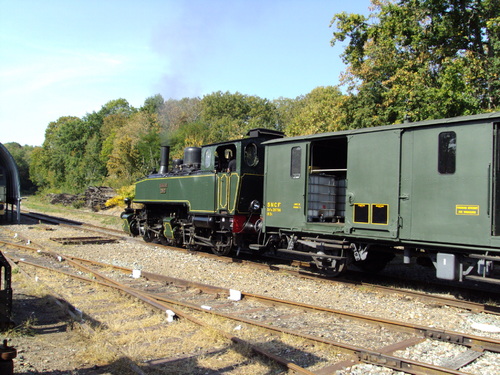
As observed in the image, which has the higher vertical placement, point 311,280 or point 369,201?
point 369,201

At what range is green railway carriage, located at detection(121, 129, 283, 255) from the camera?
36.7 ft

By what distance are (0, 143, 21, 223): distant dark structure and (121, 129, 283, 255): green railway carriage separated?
32.6 feet

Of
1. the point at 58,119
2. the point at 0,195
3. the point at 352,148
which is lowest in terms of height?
the point at 0,195

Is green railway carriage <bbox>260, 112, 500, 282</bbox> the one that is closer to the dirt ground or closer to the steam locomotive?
the steam locomotive

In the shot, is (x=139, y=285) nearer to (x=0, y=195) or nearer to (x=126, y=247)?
(x=126, y=247)

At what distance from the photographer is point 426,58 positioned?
15555mm

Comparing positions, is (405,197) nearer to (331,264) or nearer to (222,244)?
(331,264)

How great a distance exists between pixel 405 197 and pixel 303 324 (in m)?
2.99

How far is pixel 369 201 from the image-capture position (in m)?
7.98

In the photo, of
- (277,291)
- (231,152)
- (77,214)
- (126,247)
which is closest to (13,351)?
(277,291)

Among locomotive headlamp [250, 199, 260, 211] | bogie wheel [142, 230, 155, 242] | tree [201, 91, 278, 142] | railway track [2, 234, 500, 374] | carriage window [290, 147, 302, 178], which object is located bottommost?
railway track [2, 234, 500, 374]

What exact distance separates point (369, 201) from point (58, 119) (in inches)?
3259

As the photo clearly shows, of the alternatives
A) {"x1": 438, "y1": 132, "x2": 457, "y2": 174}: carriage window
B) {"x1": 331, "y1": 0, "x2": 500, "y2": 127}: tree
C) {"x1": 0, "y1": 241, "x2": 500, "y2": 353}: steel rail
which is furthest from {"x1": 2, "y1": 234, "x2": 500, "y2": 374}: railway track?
{"x1": 331, "y1": 0, "x2": 500, "y2": 127}: tree

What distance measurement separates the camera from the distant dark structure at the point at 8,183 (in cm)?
2048
